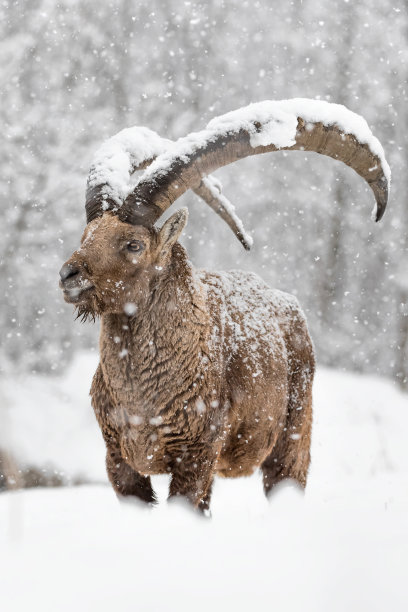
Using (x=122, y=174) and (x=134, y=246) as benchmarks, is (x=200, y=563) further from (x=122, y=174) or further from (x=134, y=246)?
(x=122, y=174)

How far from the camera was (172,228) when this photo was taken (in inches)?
146

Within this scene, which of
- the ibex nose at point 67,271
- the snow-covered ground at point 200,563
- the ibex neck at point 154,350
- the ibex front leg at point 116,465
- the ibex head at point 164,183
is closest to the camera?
the snow-covered ground at point 200,563

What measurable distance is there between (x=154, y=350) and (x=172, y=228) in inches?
30.0

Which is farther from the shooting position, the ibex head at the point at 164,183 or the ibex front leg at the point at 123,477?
the ibex front leg at the point at 123,477

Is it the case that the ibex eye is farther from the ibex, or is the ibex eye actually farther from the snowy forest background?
the snowy forest background

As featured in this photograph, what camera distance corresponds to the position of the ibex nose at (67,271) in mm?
3262

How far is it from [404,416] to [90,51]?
1126 centimetres

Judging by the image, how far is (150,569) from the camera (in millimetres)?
2107

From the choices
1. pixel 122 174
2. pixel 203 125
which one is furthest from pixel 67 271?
pixel 203 125

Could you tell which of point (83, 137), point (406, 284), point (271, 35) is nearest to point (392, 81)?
point (271, 35)

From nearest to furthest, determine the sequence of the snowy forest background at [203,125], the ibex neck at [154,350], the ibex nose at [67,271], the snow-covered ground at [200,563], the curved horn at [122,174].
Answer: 1. the snow-covered ground at [200,563]
2. the ibex nose at [67,271]
3. the ibex neck at [154,350]
4. the curved horn at [122,174]
5. the snowy forest background at [203,125]

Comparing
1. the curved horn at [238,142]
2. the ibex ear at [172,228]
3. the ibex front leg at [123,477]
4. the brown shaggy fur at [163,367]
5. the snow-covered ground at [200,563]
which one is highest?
the curved horn at [238,142]

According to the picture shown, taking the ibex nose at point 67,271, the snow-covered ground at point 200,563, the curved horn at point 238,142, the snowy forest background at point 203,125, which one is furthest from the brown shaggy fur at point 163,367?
the snowy forest background at point 203,125

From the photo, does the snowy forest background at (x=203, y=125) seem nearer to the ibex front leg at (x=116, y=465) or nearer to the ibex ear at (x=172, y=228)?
the ibex front leg at (x=116, y=465)
